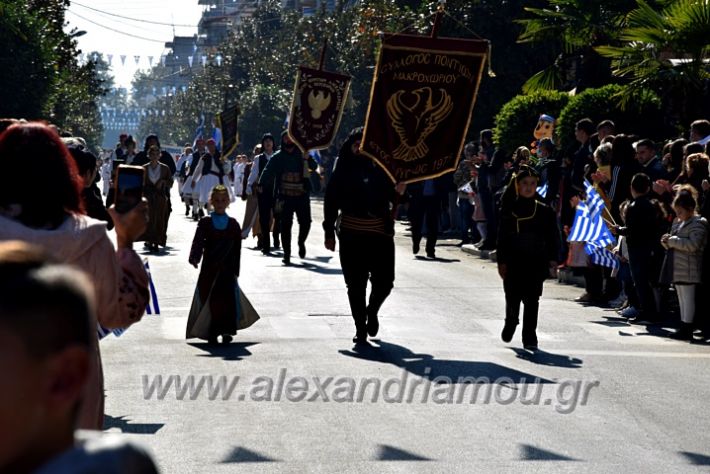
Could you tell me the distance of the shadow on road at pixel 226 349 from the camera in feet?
36.2

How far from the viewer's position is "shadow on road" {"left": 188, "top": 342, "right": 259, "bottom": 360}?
11.0 m

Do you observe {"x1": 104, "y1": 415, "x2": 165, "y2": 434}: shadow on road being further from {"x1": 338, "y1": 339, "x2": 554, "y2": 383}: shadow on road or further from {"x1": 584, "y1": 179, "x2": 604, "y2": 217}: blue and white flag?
{"x1": 584, "y1": 179, "x2": 604, "y2": 217}: blue and white flag

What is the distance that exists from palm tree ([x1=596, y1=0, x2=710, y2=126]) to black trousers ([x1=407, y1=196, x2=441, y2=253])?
3359mm

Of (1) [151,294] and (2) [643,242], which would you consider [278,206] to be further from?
(1) [151,294]

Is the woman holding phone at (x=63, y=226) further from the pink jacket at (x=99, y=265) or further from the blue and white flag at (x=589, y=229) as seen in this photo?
the blue and white flag at (x=589, y=229)

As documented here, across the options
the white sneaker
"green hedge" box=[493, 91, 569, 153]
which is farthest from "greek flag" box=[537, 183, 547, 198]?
"green hedge" box=[493, 91, 569, 153]

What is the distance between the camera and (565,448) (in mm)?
7582

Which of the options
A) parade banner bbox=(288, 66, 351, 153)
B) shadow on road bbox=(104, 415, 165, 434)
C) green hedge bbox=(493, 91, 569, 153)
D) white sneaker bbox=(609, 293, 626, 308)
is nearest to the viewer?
shadow on road bbox=(104, 415, 165, 434)

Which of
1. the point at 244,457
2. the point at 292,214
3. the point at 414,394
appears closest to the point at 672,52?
the point at 292,214

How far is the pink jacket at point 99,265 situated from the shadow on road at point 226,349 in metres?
6.31

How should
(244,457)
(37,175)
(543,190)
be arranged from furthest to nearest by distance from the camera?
(543,190)
(244,457)
(37,175)

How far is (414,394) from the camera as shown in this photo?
30.5ft

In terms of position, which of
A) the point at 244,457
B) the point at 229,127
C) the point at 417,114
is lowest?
the point at 244,457

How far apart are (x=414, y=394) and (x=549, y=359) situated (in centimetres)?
210
